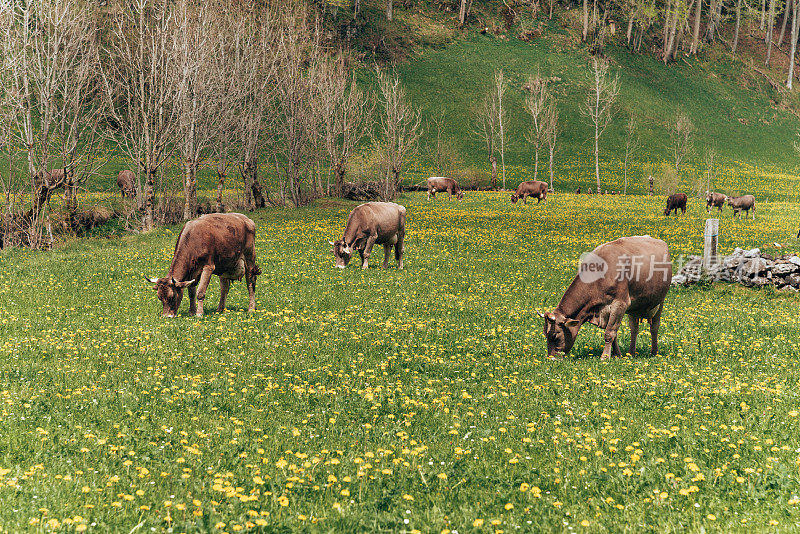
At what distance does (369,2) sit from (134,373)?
356 feet

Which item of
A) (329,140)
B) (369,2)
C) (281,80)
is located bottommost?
(329,140)

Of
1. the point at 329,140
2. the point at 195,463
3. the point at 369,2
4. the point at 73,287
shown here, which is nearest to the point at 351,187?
the point at 329,140

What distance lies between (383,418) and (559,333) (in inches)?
238

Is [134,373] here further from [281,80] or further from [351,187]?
[351,187]

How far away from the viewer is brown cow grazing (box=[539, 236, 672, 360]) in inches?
543

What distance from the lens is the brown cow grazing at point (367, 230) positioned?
2631cm

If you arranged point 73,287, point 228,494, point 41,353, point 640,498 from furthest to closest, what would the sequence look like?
point 73,287 → point 41,353 → point 640,498 → point 228,494

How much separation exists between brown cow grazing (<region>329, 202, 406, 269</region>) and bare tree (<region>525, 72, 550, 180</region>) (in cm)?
5097

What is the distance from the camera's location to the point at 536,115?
3073 inches

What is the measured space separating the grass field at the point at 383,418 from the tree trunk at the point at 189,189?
62.5ft

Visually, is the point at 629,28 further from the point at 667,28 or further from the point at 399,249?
the point at 399,249

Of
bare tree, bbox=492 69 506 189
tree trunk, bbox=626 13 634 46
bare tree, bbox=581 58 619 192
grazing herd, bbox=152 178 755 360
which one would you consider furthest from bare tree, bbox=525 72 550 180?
grazing herd, bbox=152 178 755 360

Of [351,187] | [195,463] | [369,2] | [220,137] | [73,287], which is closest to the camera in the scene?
[195,463]

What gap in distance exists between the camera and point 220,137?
42.2 metres
